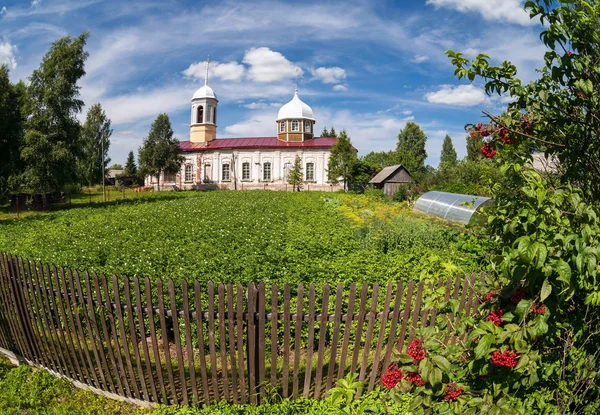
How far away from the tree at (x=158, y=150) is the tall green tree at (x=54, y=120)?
18431mm

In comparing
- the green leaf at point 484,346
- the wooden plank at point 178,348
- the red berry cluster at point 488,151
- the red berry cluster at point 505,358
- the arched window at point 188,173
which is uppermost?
the arched window at point 188,173

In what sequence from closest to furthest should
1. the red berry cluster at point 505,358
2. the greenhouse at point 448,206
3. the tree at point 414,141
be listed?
the red berry cluster at point 505,358 → the greenhouse at point 448,206 → the tree at point 414,141

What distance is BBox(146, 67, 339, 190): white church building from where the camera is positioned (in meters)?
49.6

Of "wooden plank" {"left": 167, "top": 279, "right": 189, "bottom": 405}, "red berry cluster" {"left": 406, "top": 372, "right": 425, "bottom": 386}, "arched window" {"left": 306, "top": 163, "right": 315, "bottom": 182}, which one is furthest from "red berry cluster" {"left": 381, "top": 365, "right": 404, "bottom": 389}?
"arched window" {"left": 306, "top": 163, "right": 315, "bottom": 182}

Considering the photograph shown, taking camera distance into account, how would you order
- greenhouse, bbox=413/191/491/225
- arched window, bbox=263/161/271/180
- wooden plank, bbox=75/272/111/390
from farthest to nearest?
arched window, bbox=263/161/271/180
greenhouse, bbox=413/191/491/225
wooden plank, bbox=75/272/111/390

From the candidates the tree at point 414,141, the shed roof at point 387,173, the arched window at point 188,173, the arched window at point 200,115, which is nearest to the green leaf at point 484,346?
the shed roof at point 387,173

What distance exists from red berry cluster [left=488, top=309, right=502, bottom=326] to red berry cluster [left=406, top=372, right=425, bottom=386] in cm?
53

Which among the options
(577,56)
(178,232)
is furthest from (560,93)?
(178,232)

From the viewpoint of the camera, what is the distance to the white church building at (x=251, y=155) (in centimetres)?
4956

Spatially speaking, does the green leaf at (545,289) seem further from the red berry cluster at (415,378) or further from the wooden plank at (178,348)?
the wooden plank at (178,348)

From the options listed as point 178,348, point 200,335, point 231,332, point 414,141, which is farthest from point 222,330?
point 414,141

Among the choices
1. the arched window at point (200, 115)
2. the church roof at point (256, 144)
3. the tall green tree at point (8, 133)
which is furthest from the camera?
the arched window at point (200, 115)

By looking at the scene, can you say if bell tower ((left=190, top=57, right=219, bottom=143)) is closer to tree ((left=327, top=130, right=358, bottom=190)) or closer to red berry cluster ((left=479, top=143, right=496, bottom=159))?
tree ((left=327, top=130, right=358, bottom=190))

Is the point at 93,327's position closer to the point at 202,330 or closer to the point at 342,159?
the point at 202,330
